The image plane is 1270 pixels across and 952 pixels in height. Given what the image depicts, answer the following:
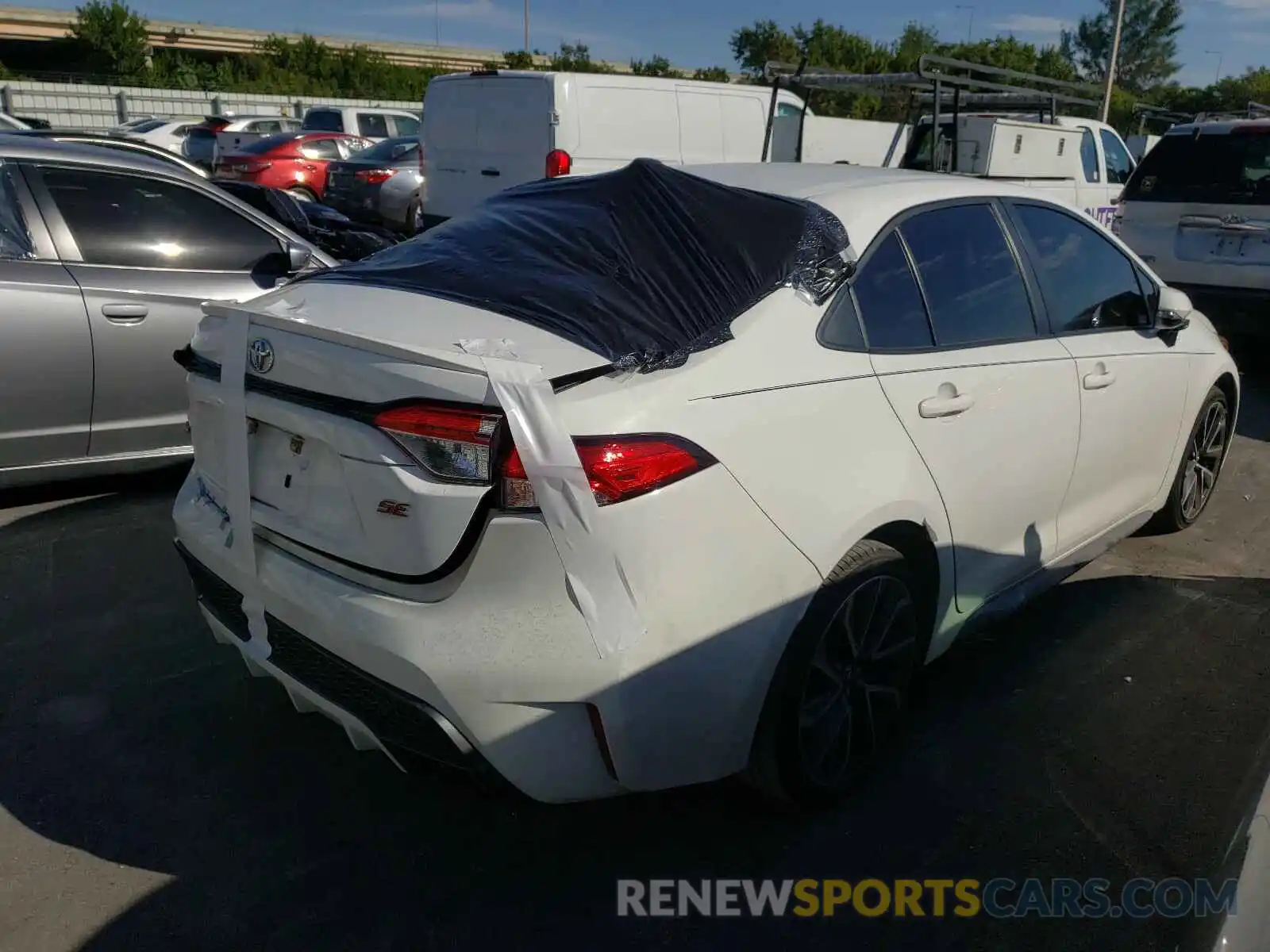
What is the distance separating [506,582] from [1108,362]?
259 cm

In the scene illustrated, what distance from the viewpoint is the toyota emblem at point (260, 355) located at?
8.23 feet

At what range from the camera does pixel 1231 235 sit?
802cm

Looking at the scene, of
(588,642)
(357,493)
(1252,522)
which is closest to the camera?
(588,642)

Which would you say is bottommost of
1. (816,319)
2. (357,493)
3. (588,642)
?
(588,642)

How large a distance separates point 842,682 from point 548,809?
88 cm

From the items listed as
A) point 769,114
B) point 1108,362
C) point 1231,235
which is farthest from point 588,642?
point 769,114

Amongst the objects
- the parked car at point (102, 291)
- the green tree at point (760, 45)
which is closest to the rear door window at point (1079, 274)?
the parked car at point (102, 291)

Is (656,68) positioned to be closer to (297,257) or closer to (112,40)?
(112,40)

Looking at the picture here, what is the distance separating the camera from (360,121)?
68.9 ft

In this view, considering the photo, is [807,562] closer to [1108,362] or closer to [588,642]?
[588,642]

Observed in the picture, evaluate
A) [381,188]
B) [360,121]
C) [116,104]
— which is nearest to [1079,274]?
[381,188]

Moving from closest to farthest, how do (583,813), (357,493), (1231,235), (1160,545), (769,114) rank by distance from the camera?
(357,493) < (583,813) < (1160,545) < (1231,235) < (769,114)

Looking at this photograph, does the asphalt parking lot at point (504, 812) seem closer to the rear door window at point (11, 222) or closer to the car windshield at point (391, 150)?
the rear door window at point (11, 222)

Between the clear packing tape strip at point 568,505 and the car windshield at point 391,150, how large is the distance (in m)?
13.5
